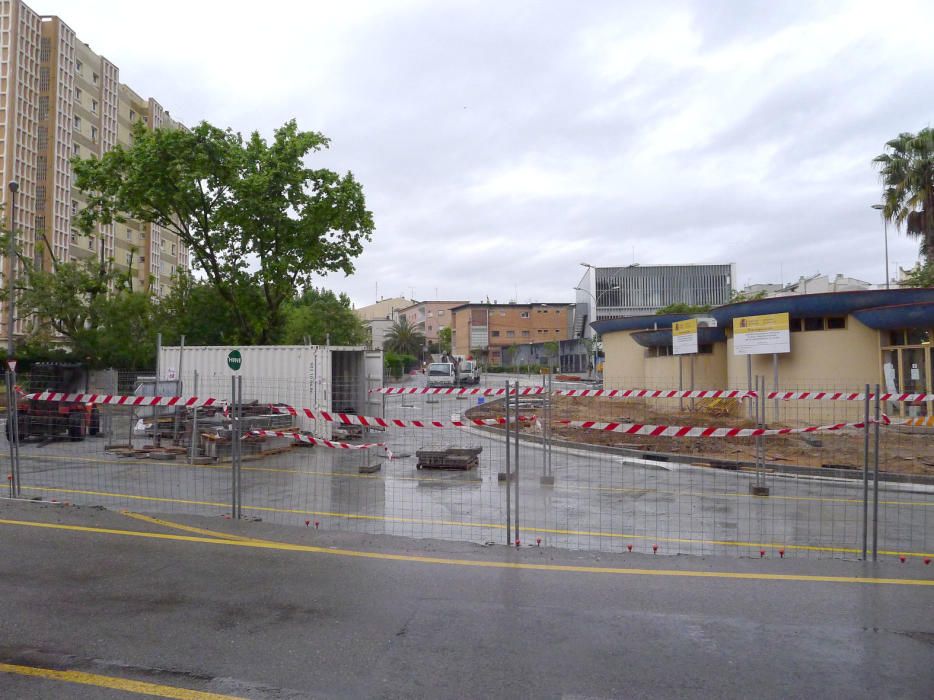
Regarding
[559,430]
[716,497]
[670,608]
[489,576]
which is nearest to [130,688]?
[489,576]

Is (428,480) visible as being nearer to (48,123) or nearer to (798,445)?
(798,445)

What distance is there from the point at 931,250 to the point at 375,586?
106 feet

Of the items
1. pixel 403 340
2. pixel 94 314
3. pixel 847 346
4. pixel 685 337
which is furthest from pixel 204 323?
pixel 403 340

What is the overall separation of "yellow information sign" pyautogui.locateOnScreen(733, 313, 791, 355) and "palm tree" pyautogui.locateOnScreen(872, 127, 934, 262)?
1433 cm

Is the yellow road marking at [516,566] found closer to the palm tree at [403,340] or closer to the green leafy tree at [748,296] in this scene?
the green leafy tree at [748,296]

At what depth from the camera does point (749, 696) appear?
410 centimetres

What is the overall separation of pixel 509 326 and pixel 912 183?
270ft

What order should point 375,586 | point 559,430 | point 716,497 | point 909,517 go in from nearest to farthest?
1. point 375,586
2. point 909,517
3. point 716,497
4. point 559,430

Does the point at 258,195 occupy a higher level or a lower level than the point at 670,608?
higher

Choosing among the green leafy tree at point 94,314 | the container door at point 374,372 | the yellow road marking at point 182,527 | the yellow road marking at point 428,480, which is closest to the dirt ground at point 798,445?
the yellow road marking at point 428,480

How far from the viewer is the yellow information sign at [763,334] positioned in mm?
19359

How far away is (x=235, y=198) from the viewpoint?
27.2 metres

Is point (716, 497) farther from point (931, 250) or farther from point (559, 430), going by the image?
point (931, 250)

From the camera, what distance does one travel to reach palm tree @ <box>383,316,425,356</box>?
109 m
